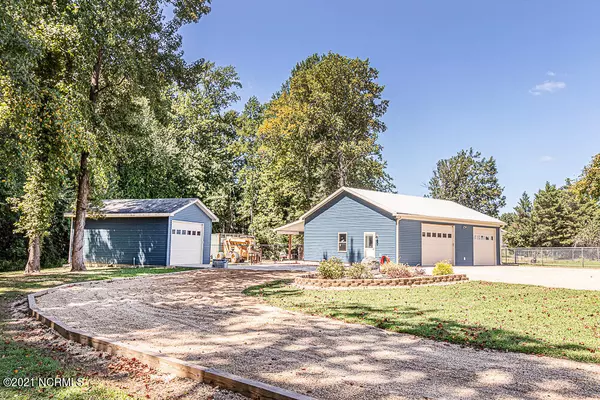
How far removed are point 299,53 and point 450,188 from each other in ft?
107

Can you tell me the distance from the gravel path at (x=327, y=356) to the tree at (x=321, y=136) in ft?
83.2

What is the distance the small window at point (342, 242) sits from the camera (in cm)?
2523

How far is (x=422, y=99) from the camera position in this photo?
3316cm

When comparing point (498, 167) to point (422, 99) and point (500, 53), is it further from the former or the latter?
point (500, 53)

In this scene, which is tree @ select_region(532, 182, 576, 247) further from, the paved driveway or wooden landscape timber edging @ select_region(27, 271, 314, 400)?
wooden landscape timber edging @ select_region(27, 271, 314, 400)

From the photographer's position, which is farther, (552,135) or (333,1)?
(552,135)

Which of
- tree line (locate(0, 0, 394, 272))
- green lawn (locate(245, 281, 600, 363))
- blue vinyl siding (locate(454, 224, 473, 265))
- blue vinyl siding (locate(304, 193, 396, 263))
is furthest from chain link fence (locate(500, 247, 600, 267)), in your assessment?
green lawn (locate(245, 281, 600, 363))

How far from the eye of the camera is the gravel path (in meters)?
4.00

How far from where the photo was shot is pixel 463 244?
88.7 ft

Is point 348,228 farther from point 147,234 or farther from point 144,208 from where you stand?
point 144,208

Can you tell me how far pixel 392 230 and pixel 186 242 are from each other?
38.8 ft

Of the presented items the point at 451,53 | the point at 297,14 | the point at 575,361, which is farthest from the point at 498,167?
the point at 575,361

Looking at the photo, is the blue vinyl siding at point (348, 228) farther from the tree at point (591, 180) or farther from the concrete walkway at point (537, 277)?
the tree at point (591, 180)

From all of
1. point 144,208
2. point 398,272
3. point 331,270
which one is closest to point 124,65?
point 144,208
